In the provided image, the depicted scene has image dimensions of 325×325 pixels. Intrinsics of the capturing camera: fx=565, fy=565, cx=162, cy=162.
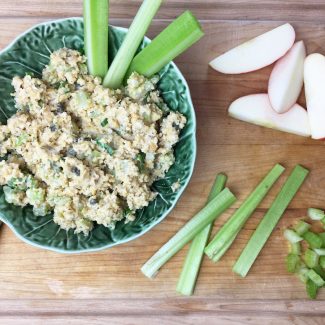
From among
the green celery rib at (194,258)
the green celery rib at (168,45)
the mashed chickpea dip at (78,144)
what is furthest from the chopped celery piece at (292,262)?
the green celery rib at (168,45)

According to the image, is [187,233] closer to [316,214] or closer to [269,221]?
[269,221]

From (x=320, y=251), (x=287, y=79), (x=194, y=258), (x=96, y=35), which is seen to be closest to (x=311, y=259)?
(x=320, y=251)

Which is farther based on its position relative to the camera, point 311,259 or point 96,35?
point 311,259

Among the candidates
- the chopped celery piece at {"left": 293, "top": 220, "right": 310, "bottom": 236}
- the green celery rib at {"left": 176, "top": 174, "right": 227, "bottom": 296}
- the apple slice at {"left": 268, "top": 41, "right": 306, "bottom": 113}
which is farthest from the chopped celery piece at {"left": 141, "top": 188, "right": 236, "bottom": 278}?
the apple slice at {"left": 268, "top": 41, "right": 306, "bottom": 113}

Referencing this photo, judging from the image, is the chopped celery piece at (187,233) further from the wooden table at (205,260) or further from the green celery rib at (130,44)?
the green celery rib at (130,44)

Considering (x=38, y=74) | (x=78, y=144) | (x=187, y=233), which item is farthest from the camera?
(x=187, y=233)

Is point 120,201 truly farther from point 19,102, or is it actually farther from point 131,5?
point 131,5
